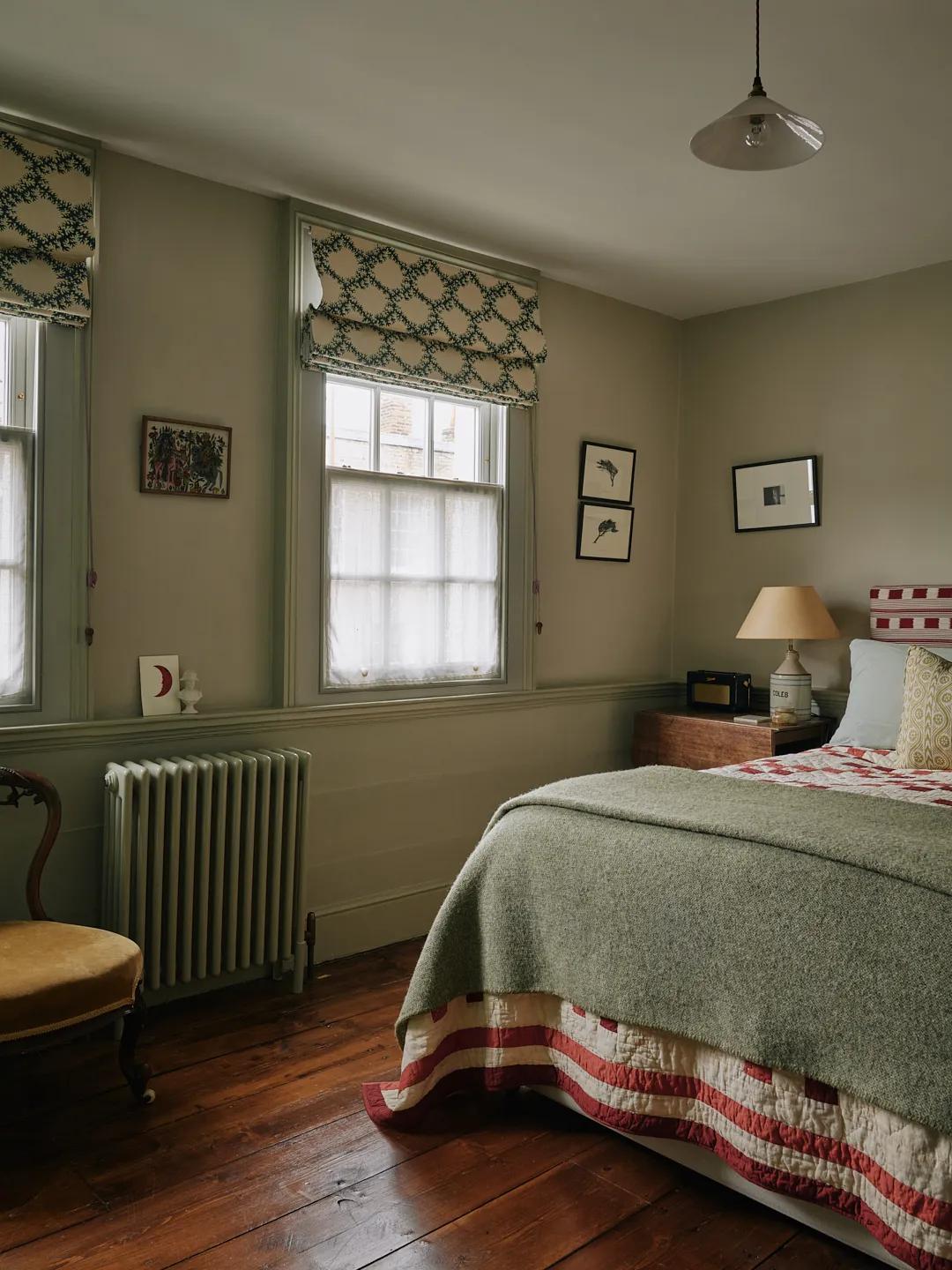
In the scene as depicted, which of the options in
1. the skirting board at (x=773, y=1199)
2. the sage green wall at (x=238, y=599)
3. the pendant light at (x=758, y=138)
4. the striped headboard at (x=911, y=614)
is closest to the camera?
the skirting board at (x=773, y=1199)

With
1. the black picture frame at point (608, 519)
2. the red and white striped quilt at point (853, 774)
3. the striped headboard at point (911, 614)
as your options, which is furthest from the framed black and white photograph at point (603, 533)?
the red and white striped quilt at point (853, 774)

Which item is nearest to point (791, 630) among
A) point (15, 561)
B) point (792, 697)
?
point (792, 697)

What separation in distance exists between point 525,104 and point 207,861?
2.39 meters

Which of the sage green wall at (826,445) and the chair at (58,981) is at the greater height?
the sage green wall at (826,445)

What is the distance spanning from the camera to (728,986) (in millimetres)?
1950

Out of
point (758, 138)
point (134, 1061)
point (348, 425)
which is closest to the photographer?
point (758, 138)

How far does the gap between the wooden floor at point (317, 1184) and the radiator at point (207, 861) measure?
0.34m

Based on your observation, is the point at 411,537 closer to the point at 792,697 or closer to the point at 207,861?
the point at 207,861

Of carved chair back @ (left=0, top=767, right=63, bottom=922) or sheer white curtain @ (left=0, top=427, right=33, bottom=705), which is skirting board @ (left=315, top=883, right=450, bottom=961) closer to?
carved chair back @ (left=0, top=767, right=63, bottom=922)

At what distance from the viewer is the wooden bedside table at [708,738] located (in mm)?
3897

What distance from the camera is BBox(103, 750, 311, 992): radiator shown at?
285 centimetres

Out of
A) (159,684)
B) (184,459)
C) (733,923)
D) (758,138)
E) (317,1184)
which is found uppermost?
(758,138)

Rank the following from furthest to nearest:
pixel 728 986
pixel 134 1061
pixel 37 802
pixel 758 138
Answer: pixel 37 802 < pixel 134 1061 < pixel 758 138 < pixel 728 986

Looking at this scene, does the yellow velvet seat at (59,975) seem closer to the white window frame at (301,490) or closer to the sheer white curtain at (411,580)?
the white window frame at (301,490)
